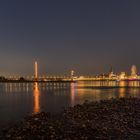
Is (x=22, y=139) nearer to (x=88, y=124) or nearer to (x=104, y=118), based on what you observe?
(x=88, y=124)

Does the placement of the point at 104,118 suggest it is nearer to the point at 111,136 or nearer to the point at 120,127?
the point at 120,127

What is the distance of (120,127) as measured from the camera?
1077 centimetres

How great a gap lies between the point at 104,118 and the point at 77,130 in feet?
10.5

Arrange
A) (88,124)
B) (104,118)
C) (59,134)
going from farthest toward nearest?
(104,118), (88,124), (59,134)

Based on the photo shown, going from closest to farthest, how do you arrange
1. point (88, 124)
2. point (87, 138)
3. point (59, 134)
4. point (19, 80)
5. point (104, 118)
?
1. point (87, 138)
2. point (59, 134)
3. point (88, 124)
4. point (104, 118)
5. point (19, 80)

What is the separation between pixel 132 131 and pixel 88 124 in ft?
7.98

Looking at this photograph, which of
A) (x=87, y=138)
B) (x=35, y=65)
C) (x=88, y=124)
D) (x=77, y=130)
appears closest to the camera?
(x=87, y=138)

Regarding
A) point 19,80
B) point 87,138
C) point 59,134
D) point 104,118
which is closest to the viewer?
point 87,138

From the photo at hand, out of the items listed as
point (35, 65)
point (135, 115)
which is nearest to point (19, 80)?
point (35, 65)

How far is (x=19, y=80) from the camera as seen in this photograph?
190250mm

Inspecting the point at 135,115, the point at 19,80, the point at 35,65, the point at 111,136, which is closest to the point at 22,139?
the point at 111,136

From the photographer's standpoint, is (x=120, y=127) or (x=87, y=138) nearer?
(x=87, y=138)

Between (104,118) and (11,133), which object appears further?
(104,118)

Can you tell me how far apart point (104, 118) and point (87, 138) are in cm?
436
